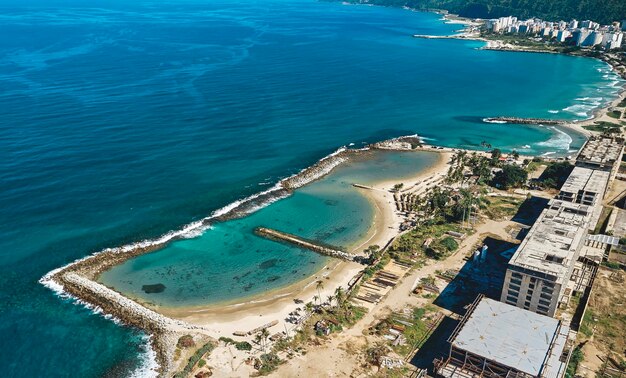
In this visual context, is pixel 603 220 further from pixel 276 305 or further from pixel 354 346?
pixel 276 305

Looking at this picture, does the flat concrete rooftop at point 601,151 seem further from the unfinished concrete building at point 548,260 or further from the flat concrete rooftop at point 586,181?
the unfinished concrete building at point 548,260

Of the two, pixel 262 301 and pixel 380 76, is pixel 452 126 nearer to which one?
pixel 380 76

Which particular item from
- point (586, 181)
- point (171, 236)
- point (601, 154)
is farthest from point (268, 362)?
point (601, 154)

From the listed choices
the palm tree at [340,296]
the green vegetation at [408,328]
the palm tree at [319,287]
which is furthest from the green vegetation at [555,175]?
the palm tree at [319,287]

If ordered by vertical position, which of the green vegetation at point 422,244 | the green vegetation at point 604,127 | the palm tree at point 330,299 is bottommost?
the palm tree at point 330,299

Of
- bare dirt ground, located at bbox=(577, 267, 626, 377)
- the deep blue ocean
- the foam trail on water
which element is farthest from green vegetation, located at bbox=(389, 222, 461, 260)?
the foam trail on water

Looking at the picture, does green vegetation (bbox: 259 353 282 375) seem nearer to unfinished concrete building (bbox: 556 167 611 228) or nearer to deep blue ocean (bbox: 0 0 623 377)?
deep blue ocean (bbox: 0 0 623 377)

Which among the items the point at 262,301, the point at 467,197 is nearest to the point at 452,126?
the point at 467,197
